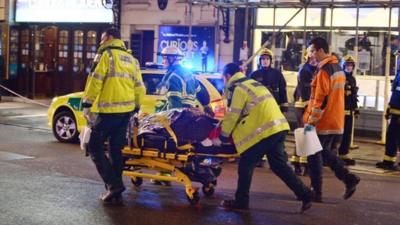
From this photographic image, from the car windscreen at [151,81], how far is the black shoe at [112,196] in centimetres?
439

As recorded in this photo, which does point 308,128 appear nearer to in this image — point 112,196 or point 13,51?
point 112,196

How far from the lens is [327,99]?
787 cm

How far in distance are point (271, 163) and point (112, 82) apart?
6.40 ft

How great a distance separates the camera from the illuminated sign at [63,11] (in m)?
19.6

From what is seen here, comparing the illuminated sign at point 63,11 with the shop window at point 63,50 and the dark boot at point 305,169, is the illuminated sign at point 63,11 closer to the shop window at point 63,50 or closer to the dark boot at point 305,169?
the shop window at point 63,50

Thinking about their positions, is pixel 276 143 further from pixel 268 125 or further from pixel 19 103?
pixel 19 103

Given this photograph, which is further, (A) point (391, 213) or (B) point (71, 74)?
(B) point (71, 74)

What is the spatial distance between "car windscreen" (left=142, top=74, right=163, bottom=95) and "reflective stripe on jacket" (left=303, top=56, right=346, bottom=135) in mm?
4274

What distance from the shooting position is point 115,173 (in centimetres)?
754

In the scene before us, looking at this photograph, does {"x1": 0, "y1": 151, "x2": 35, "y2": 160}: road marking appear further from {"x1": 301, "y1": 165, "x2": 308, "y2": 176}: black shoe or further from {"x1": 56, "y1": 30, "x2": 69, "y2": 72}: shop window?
{"x1": 56, "y1": 30, "x2": 69, "y2": 72}: shop window

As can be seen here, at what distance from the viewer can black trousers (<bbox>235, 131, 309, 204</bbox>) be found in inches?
284

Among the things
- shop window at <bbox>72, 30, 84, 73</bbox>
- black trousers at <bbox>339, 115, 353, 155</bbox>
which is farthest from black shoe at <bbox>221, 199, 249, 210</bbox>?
shop window at <bbox>72, 30, 84, 73</bbox>

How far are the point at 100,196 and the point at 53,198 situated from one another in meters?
0.54

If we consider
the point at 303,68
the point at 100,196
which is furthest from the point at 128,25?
the point at 100,196
